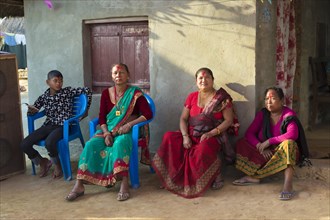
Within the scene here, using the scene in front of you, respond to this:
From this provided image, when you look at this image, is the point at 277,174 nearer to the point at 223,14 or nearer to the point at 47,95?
the point at 223,14

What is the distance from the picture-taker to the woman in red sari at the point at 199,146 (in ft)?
13.6

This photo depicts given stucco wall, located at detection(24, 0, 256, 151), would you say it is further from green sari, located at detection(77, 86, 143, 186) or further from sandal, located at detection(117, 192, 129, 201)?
sandal, located at detection(117, 192, 129, 201)

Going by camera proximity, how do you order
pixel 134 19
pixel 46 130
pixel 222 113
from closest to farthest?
pixel 222 113 < pixel 46 130 < pixel 134 19

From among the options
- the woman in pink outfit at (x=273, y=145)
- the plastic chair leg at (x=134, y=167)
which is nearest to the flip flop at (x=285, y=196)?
the woman in pink outfit at (x=273, y=145)

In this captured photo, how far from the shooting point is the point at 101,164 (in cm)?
426

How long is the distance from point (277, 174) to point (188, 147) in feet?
3.55

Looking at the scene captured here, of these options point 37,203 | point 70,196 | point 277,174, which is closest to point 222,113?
point 277,174

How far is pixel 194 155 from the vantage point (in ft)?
13.8

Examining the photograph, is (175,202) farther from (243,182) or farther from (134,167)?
(243,182)

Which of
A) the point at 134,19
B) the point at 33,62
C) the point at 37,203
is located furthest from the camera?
the point at 33,62

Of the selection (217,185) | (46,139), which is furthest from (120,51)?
(217,185)

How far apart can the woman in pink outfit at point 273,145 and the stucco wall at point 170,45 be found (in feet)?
1.20

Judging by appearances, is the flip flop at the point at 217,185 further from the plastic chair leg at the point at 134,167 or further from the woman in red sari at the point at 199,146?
the plastic chair leg at the point at 134,167

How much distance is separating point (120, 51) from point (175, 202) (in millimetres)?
2417
